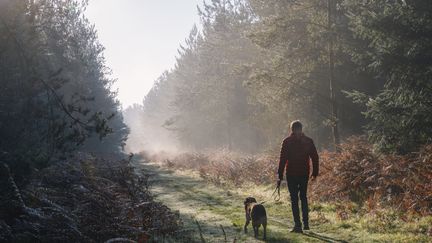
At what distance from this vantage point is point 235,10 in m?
44.8

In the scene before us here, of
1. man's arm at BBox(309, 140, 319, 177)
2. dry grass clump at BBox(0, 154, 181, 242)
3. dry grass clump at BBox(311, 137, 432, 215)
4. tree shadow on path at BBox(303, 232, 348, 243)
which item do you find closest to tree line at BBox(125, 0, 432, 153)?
dry grass clump at BBox(311, 137, 432, 215)

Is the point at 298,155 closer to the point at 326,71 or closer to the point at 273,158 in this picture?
the point at 273,158

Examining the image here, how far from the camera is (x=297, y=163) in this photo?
358 inches

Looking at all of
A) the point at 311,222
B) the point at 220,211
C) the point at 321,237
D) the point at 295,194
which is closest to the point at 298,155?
the point at 295,194

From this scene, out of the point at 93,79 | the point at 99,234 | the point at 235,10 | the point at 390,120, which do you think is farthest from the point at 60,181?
the point at 93,79

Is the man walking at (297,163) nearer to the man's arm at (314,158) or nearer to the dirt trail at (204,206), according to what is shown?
the man's arm at (314,158)

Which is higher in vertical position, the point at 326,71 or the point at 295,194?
the point at 326,71

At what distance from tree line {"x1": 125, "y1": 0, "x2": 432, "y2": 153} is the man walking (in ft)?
13.7

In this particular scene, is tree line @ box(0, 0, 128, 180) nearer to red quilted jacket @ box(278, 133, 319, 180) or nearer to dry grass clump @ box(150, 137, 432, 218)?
red quilted jacket @ box(278, 133, 319, 180)

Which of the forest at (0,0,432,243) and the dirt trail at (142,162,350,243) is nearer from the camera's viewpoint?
the forest at (0,0,432,243)

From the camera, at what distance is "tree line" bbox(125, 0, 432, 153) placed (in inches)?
476

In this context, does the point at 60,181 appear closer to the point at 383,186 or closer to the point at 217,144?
the point at 383,186

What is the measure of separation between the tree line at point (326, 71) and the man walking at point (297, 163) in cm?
416

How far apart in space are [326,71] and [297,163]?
1586 cm
